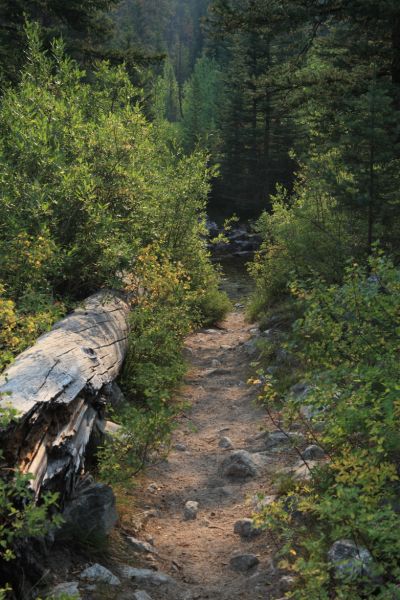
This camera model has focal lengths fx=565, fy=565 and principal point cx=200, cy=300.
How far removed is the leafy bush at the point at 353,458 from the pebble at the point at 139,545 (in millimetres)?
1196

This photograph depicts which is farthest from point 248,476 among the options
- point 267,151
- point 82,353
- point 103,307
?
point 267,151

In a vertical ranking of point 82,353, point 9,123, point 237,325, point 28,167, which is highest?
point 9,123

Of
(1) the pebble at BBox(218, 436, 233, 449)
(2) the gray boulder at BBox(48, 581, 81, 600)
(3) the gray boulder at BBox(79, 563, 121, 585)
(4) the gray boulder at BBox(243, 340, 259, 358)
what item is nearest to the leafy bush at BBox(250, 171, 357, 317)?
(4) the gray boulder at BBox(243, 340, 259, 358)

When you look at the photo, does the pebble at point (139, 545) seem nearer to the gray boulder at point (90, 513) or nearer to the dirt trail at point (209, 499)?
the dirt trail at point (209, 499)

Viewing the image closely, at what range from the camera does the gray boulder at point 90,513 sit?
14.9 feet

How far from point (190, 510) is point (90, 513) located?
136cm

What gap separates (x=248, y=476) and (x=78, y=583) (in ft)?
8.84

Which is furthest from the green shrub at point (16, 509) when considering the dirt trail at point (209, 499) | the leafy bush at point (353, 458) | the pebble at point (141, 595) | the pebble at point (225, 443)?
the pebble at point (225, 443)

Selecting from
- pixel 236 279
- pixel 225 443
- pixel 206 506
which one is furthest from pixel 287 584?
pixel 236 279

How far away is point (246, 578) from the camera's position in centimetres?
461

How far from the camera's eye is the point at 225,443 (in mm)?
7336

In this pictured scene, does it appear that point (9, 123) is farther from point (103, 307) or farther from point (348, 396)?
point (348, 396)

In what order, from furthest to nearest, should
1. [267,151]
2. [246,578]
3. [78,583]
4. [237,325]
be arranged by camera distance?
[267,151] < [237,325] < [246,578] < [78,583]

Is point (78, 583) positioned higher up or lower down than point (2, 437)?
lower down
